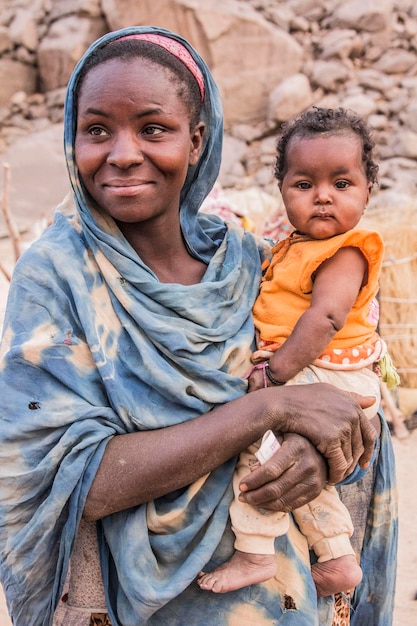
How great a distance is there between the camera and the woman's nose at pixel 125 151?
5.39 ft

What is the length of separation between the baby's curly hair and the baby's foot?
0.97 meters

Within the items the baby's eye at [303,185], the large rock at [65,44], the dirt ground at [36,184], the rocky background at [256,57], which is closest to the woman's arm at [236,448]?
the baby's eye at [303,185]

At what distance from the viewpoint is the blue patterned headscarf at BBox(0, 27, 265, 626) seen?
62.4 inches

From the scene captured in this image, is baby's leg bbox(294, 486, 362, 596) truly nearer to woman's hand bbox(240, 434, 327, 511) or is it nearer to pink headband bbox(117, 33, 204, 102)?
woman's hand bbox(240, 434, 327, 511)

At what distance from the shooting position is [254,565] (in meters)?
1.67

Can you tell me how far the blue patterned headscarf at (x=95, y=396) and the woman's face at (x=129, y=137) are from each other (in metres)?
0.07

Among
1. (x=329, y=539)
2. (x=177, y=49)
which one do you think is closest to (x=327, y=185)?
(x=177, y=49)

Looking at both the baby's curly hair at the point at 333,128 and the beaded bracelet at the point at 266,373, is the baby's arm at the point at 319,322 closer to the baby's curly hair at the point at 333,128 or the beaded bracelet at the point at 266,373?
the beaded bracelet at the point at 266,373

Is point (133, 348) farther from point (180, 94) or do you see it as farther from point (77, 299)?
point (180, 94)

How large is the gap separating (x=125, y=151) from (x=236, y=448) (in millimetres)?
694

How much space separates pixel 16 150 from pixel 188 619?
10.6 m

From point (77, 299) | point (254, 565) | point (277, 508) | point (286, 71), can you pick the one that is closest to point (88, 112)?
point (77, 299)

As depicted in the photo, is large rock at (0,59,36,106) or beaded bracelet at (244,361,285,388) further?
large rock at (0,59,36,106)

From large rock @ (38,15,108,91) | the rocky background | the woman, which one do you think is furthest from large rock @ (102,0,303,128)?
the woman
